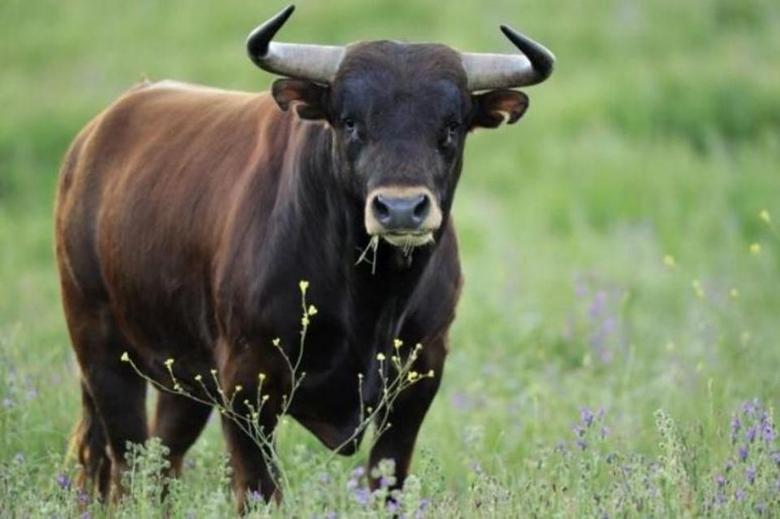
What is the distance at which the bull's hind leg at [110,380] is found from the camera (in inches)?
323

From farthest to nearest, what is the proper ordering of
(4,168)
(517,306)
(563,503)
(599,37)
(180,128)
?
(599,37)
(4,168)
(517,306)
(180,128)
(563,503)

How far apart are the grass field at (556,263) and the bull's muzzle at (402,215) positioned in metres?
0.82

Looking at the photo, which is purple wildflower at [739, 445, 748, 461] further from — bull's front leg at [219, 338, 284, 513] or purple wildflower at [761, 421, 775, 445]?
bull's front leg at [219, 338, 284, 513]

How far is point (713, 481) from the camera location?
20.9 ft

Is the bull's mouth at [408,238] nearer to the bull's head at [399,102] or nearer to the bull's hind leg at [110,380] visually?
the bull's head at [399,102]

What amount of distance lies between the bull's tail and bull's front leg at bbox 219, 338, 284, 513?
1365mm

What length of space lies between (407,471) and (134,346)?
1.40 meters

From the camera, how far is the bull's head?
6641 millimetres

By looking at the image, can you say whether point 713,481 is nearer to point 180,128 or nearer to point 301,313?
point 301,313

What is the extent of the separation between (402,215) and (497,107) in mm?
1032

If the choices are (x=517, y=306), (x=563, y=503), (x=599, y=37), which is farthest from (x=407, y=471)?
(x=599, y=37)

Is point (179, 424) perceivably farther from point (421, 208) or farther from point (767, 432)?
point (767, 432)

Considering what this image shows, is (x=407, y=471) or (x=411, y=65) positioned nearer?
(x=411, y=65)

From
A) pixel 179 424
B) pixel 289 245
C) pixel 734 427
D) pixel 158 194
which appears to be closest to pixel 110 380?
pixel 179 424
